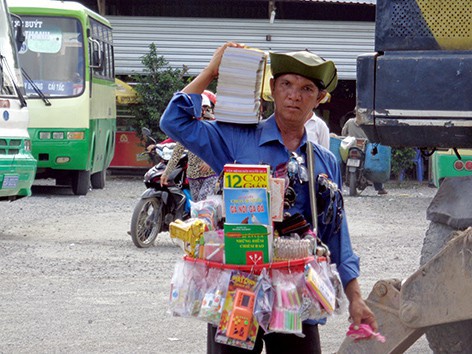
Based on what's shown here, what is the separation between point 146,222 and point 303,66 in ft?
28.6

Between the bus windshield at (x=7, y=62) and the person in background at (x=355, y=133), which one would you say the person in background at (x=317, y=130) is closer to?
the bus windshield at (x=7, y=62)

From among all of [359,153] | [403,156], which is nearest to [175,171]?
[359,153]

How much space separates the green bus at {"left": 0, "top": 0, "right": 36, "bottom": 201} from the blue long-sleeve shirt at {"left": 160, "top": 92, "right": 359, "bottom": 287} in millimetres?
9539

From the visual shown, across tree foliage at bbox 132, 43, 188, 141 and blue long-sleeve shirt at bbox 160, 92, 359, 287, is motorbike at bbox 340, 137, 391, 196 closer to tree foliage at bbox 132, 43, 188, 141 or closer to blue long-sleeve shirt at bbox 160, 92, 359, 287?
tree foliage at bbox 132, 43, 188, 141

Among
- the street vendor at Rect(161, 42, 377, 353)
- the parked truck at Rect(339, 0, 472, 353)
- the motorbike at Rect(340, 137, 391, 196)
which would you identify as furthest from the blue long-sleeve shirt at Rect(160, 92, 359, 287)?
the motorbike at Rect(340, 137, 391, 196)

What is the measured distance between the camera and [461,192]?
228 inches

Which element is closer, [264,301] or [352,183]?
[264,301]

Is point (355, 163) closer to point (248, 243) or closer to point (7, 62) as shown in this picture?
point (7, 62)

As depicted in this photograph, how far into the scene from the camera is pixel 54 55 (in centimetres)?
2105

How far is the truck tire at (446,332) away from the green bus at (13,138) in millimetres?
8378

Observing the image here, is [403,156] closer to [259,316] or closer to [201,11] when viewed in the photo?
[201,11]

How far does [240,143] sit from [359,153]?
18.9m

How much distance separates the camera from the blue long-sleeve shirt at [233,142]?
4.20m

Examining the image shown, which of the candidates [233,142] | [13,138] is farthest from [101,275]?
[233,142]
